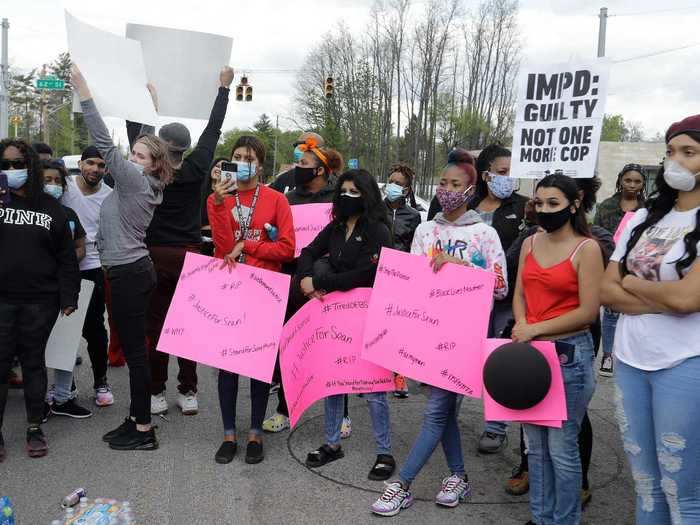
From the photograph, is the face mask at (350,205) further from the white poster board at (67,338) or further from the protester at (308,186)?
the white poster board at (67,338)

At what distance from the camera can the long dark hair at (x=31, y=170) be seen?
4.41 meters

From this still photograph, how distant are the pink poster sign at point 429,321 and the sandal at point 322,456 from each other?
803 millimetres

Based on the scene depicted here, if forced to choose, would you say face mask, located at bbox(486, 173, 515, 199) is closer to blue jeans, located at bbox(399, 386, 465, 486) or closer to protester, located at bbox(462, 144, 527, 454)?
protester, located at bbox(462, 144, 527, 454)

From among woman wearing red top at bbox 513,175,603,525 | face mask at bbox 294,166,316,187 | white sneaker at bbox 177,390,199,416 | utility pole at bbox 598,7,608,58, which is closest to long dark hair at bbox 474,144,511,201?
face mask at bbox 294,166,316,187

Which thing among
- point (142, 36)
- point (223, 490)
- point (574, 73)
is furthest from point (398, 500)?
point (142, 36)

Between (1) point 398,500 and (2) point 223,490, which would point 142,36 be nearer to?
(2) point 223,490

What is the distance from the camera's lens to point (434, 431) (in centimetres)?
376

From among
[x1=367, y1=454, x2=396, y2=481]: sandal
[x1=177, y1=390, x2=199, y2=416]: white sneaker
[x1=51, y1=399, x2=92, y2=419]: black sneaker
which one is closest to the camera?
[x1=367, y1=454, x2=396, y2=481]: sandal

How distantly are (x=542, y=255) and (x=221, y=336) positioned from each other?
224 cm

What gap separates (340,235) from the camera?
173 inches

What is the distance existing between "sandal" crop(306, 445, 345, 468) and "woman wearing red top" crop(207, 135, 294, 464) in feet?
1.14

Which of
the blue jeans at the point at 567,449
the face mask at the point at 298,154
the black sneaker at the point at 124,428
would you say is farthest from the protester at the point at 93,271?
the blue jeans at the point at 567,449

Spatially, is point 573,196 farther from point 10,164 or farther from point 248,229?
point 10,164

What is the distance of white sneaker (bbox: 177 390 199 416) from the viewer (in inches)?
211
